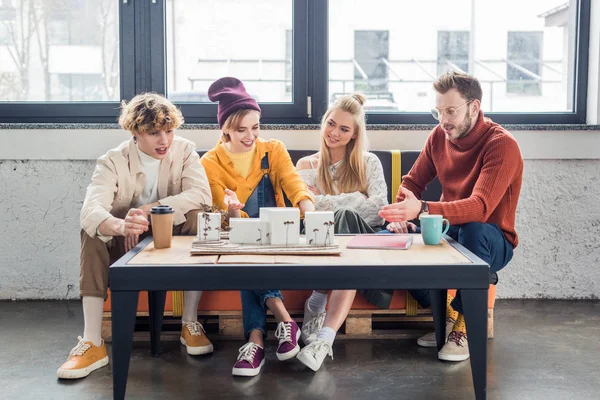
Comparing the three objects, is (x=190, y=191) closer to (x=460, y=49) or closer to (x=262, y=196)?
(x=262, y=196)

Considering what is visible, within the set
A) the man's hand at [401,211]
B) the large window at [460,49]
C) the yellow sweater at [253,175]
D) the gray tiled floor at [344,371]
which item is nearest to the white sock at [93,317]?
the gray tiled floor at [344,371]

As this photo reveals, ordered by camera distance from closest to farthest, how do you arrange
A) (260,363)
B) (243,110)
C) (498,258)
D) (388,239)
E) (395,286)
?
(395,286) < (388,239) < (260,363) < (498,258) < (243,110)

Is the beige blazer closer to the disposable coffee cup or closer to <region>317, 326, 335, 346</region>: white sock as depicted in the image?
the disposable coffee cup

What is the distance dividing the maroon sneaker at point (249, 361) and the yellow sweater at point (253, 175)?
0.60 meters

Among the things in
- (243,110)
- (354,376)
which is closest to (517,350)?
(354,376)

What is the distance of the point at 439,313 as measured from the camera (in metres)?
2.51

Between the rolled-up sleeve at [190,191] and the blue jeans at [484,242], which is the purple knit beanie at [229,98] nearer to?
the rolled-up sleeve at [190,191]

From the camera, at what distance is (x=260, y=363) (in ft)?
7.63

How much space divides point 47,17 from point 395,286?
243 centimetres

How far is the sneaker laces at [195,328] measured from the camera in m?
2.54

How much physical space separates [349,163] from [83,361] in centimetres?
132

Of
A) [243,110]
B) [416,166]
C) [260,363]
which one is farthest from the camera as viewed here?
[416,166]

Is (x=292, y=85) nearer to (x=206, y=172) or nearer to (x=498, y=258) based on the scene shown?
(x=206, y=172)

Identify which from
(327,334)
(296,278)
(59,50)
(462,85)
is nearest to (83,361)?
(327,334)
